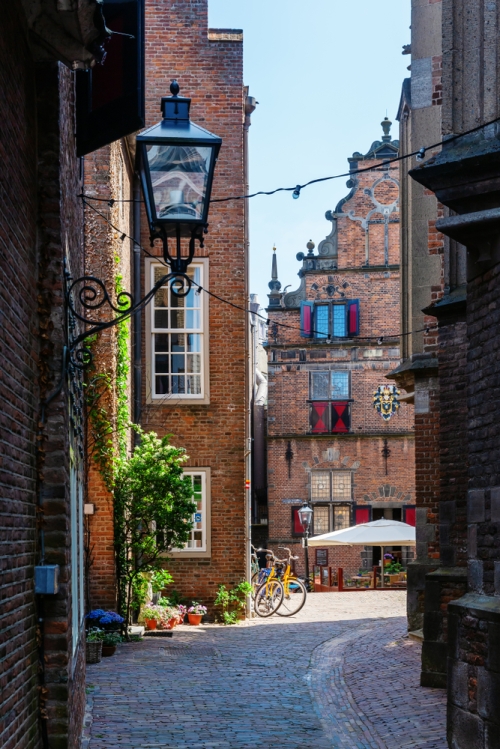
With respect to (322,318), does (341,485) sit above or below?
below

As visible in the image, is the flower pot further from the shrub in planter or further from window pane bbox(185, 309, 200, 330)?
window pane bbox(185, 309, 200, 330)

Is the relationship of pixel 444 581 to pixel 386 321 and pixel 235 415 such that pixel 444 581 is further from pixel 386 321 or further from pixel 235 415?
pixel 386 321

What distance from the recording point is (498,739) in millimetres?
6656

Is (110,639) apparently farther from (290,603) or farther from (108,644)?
(290,603)

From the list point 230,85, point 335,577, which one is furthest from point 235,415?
point 335,577

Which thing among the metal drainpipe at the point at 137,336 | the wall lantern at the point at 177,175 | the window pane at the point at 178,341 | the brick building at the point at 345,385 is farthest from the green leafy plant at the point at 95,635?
the brick building at the point at 345,385

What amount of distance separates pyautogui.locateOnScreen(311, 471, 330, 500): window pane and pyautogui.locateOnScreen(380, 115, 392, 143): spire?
34.2 feet

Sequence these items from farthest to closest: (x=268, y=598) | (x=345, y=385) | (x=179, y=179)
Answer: (x=345, y=385)
(x=268, y=598)
(x=179, y=179)

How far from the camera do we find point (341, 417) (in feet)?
117

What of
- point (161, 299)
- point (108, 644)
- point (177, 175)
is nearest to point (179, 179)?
point (177, 175)

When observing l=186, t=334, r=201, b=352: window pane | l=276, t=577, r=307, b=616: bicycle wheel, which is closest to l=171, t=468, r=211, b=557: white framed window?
l=186, t=334, r=201, b=352: window pane

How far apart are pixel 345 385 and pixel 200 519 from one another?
17.7 metres

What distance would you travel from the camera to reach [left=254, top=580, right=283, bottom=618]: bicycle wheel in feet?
64.2

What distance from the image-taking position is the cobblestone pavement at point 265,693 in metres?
8.73
